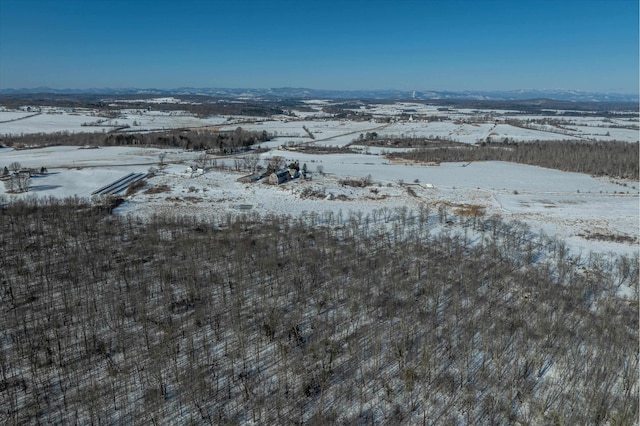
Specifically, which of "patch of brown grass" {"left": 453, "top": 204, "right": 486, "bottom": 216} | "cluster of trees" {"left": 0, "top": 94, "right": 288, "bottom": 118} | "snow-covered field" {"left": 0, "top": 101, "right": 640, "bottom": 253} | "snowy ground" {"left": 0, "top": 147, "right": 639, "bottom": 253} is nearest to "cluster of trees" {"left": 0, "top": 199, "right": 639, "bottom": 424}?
"snowy ground" {"left": 0, "top": 147, "right": 639, "bottom": 253}

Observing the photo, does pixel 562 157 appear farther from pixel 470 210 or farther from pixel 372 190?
pixel 372 190

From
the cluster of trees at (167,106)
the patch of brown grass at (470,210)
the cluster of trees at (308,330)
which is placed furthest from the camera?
the cluster of trees at (167,106)

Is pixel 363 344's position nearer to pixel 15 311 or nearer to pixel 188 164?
pixel 15 311

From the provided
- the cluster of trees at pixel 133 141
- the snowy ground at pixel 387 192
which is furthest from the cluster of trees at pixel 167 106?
the snowy ground at pixel 387 192

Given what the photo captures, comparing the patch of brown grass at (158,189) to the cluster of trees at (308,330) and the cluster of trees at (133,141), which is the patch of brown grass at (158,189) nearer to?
the cluster of trees at (308,330)

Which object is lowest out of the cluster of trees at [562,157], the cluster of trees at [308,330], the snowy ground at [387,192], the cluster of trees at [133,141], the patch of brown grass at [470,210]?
the cluster of trees at [308,330]

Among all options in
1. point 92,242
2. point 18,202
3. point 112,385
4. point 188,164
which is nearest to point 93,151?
point 188,164

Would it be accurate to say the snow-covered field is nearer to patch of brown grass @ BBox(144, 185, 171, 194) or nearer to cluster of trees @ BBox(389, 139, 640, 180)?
patch of brown grass @ BBox(144, 185, 171, 194)
